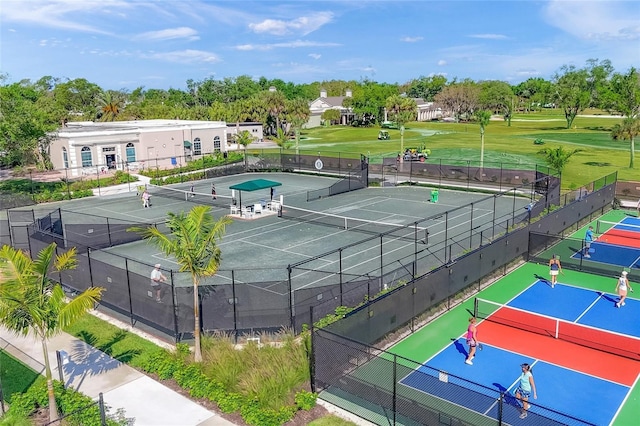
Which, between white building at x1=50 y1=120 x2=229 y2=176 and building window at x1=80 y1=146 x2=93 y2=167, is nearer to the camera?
white building at x1=50 y1=120 x2=229 y2=176

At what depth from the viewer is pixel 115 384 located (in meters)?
15.7

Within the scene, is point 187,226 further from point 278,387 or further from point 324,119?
point 324,119

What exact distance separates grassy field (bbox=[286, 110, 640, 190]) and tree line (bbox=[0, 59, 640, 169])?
4998 millimetres

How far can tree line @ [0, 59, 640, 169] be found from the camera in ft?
177

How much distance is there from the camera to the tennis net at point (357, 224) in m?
31.0

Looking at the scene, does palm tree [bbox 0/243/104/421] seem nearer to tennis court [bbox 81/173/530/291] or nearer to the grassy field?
tennis court [bbox 81/173/530/291]

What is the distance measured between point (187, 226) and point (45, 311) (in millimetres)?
4560

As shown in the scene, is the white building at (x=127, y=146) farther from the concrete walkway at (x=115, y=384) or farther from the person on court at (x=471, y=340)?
the person on court at (x=471, y=340)

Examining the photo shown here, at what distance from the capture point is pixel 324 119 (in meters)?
136

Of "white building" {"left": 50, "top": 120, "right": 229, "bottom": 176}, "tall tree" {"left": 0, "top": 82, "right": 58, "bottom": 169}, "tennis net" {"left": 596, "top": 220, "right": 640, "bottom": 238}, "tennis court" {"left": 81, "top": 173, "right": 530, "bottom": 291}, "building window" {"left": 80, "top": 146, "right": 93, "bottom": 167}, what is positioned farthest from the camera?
"building window" {"left": 80, "top": 146, "right": 93, "bottom": 167}

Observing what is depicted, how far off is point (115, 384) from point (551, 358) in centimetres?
1383

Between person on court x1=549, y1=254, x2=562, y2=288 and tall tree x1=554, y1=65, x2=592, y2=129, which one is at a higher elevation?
tall tree x1=554, y1=65, x2=592, y2=129

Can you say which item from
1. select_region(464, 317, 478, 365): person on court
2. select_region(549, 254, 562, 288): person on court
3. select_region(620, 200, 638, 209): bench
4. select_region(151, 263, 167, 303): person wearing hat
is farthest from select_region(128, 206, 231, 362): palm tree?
select_region(620, 200, 638, 209): bench

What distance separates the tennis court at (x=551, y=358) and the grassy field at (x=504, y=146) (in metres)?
30.1
